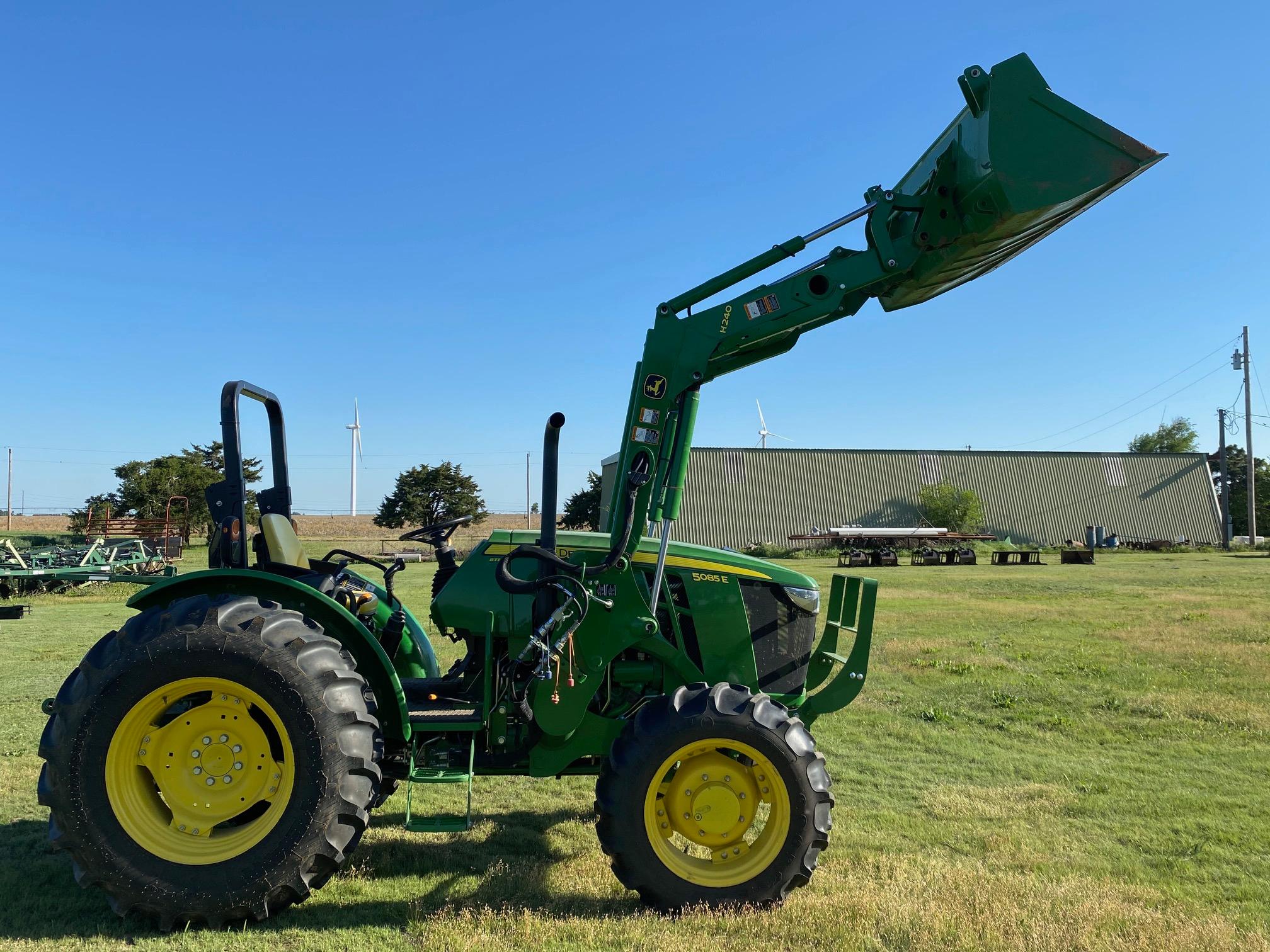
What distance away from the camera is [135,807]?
3.87 metres

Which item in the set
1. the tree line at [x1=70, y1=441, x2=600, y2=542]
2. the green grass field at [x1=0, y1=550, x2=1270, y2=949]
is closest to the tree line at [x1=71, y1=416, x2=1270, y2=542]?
the tree line at [x1=70, y1=441, x2=600, y2=542]

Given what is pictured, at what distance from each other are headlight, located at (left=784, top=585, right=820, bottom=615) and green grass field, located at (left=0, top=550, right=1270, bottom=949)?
1.33 metres

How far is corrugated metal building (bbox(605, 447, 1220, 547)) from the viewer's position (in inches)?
1938

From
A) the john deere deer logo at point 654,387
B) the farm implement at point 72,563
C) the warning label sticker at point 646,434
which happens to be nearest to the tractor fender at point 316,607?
the warning label sticker at point 646,434

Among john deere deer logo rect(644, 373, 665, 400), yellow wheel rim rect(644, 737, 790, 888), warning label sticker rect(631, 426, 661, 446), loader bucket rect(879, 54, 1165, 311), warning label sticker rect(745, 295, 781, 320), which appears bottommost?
yellow wheel rim rect(644, 737, 790, 888)

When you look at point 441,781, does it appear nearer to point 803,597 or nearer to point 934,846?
point 803,597

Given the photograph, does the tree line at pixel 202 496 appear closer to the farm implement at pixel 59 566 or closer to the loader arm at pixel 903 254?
the farm implement at pixel 59 566

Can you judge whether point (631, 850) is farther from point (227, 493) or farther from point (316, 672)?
point (227, 493)

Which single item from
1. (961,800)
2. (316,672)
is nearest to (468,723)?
(316,672)

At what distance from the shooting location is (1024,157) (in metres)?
3.92

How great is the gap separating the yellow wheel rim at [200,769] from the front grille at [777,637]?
2413 mm

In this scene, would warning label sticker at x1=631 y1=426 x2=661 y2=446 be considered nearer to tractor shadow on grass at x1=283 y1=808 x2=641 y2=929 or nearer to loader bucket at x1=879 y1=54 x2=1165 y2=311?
loader bucket at x1=879 y1=54 x2=1165 y2=311

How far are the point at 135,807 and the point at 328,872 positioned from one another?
880mm

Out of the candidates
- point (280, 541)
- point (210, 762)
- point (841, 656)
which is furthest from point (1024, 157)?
point (210, 762)
